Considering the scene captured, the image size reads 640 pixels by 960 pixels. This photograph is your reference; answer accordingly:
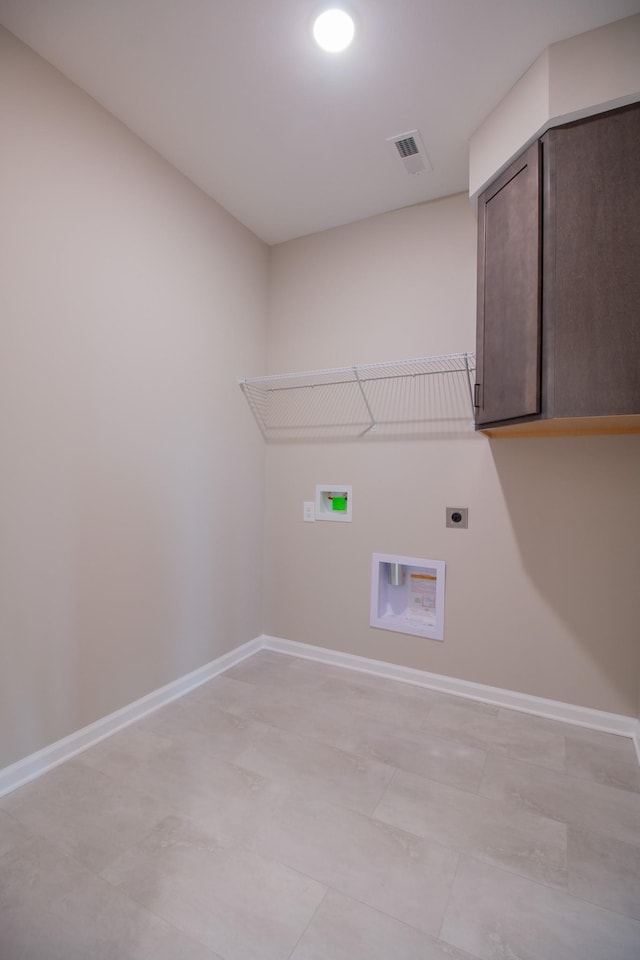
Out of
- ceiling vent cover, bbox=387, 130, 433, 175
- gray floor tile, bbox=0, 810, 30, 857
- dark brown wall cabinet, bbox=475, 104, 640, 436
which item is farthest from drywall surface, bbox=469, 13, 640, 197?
gray floor tile, bbox=0, 810, 30, 857

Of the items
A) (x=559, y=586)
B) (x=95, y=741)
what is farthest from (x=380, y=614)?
(x=95, y=741)

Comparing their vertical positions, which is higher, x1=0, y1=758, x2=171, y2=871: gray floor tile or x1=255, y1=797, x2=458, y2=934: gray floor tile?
x1=0, y1=758, x2=171, y2=871: gray floor tile

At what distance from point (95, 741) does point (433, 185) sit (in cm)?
308

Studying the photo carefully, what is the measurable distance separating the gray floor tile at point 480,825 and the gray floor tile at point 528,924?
7cm

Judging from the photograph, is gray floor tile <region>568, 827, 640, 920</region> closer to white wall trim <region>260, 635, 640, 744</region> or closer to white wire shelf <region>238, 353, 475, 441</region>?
white wall trim <region>260, 635, 640, 744</region>

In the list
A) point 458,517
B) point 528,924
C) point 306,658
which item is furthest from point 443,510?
point 528,924

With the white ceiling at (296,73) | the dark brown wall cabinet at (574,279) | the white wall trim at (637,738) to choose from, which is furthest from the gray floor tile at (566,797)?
the white ceiling at (296,73)

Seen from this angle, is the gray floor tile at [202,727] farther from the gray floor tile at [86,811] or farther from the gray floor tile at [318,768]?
the gray floor tile at [86,811]

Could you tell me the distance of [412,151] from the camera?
209cm

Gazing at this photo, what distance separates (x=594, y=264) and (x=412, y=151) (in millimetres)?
1121

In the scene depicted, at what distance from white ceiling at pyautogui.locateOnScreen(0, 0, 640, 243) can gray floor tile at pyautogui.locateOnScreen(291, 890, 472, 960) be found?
2.67 meters

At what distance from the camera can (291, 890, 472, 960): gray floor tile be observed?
3.42 feet

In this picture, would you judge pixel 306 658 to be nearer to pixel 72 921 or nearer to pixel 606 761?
pixel 606 761

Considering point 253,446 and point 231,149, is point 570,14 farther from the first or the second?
point 253,446
